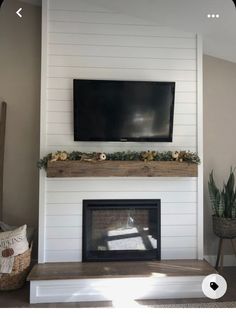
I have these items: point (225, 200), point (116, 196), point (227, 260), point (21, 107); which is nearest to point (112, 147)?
point (116, 196)

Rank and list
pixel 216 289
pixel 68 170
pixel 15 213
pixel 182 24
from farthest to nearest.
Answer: pixel 15 213, pixel 182 24, pixel 68 170, pixel 216 289

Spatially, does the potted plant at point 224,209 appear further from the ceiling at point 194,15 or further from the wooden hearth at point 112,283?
the ceiling at point 194,15

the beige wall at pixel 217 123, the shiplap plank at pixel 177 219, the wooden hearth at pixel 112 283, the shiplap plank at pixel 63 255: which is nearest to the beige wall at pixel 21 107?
the shiplap plank at pixel 63 255

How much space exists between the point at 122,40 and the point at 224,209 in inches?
81.6

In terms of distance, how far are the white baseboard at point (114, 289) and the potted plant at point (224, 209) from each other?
0.64 meters

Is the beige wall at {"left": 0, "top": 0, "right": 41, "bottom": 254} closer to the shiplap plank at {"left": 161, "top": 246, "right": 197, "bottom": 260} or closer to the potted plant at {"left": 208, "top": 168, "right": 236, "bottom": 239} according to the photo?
the shiplap plank at {"left": 161, "top": 246, "right": 197, "bottom": 260}

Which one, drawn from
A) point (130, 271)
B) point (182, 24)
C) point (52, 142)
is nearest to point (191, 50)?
point (182, 24)

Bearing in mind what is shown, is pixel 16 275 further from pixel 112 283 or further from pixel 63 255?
pixel 112 283

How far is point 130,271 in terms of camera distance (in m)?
2.63

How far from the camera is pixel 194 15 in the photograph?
2.69 meters

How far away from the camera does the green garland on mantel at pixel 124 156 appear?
2785mm

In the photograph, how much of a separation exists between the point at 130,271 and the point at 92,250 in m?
0.48

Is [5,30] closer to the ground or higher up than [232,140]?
higher up

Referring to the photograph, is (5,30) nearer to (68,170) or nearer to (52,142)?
(52,142)
